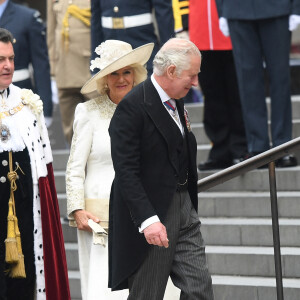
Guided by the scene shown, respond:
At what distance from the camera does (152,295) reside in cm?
543

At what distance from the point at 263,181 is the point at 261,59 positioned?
3.08 feet

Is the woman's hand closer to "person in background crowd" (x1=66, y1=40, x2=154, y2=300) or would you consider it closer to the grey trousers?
"person in background crowd" (x1=66, y1=40, x2=154, y2=300)

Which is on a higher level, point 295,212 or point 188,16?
point 188,16

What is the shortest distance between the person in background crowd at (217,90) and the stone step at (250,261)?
3.34ft

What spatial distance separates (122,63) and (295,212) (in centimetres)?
204

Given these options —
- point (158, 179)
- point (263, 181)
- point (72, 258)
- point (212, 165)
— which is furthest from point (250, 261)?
point (158, 179)

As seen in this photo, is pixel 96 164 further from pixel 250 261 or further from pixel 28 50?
pixel 28 50

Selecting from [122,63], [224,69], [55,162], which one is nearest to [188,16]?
[224,69]

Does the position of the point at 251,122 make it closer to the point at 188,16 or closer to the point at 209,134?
the point at 209,134

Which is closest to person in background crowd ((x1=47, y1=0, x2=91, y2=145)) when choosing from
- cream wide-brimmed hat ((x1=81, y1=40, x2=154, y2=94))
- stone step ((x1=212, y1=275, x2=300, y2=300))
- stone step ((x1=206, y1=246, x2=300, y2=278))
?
stone step ((x1=206, y1=246, x2=300, y2=278))

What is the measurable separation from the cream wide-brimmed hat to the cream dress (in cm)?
18

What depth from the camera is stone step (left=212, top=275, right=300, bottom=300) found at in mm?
6914

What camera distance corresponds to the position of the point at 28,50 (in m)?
8.36

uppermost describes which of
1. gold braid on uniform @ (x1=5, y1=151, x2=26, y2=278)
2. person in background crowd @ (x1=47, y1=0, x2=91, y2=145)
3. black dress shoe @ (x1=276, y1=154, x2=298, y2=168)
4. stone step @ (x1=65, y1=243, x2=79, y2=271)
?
person in background crowd @ (x1=47, y1=0, x2=91, y2=145)
